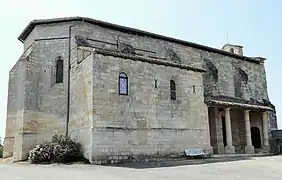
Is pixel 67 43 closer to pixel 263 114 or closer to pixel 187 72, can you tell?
pixel 187 72

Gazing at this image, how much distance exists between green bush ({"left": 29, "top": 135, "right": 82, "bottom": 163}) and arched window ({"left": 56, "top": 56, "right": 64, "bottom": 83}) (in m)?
4.80

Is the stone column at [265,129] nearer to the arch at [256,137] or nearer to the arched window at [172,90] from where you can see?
the arch at [256,137]

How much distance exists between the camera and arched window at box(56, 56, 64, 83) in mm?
20675

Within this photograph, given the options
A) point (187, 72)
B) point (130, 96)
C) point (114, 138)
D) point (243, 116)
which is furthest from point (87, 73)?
point (243, 116)

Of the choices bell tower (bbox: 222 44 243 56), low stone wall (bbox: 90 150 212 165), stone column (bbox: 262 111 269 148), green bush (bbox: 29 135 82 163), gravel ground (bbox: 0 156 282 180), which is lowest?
gravel ground (bbox: 0 156 282 180)

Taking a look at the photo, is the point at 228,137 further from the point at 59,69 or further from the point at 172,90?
the point at 59,69

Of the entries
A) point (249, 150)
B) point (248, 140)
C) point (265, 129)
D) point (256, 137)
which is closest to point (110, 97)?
point (248, 140)

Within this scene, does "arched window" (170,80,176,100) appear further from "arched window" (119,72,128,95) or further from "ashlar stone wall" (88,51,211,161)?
"arched window" (119,72,128,95)

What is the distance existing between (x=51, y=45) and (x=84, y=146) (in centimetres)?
795

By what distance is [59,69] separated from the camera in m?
21.0

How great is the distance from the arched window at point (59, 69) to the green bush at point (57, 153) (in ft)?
15.7

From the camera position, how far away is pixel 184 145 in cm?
1916

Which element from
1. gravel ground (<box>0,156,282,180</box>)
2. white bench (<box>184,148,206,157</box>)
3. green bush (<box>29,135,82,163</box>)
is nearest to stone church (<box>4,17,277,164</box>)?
white bench (<box>184,148,206,157</box>)

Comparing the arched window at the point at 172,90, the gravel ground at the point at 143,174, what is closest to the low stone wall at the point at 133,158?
the gravel ground at the point at 143,174
